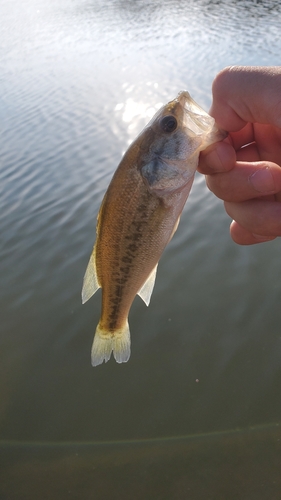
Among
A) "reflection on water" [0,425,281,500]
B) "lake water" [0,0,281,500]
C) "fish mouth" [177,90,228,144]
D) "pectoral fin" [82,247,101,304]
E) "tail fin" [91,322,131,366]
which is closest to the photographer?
"fish mouth" [177,90,228,144]

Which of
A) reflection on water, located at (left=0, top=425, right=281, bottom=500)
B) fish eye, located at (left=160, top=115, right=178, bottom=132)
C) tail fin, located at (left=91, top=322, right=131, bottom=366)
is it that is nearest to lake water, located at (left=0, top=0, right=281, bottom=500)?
reflection on water, located at (left=0, top=425, right=281, bottom=500)

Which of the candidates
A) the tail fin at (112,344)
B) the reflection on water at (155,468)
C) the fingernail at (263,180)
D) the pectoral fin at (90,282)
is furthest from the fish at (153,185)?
the reflection on water at (155,468)

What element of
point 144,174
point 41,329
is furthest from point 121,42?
point 144,174

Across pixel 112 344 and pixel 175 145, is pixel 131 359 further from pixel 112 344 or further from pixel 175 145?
pixel 175 145

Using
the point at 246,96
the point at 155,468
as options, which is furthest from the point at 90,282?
the point at 155,468

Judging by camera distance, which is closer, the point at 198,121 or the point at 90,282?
the point at 198,121

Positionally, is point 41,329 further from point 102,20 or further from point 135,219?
point 102,20

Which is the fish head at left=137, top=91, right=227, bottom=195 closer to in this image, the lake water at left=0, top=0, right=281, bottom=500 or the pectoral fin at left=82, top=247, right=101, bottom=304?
the pectoral fin at left=82, top=247, right=101, bottom=304
